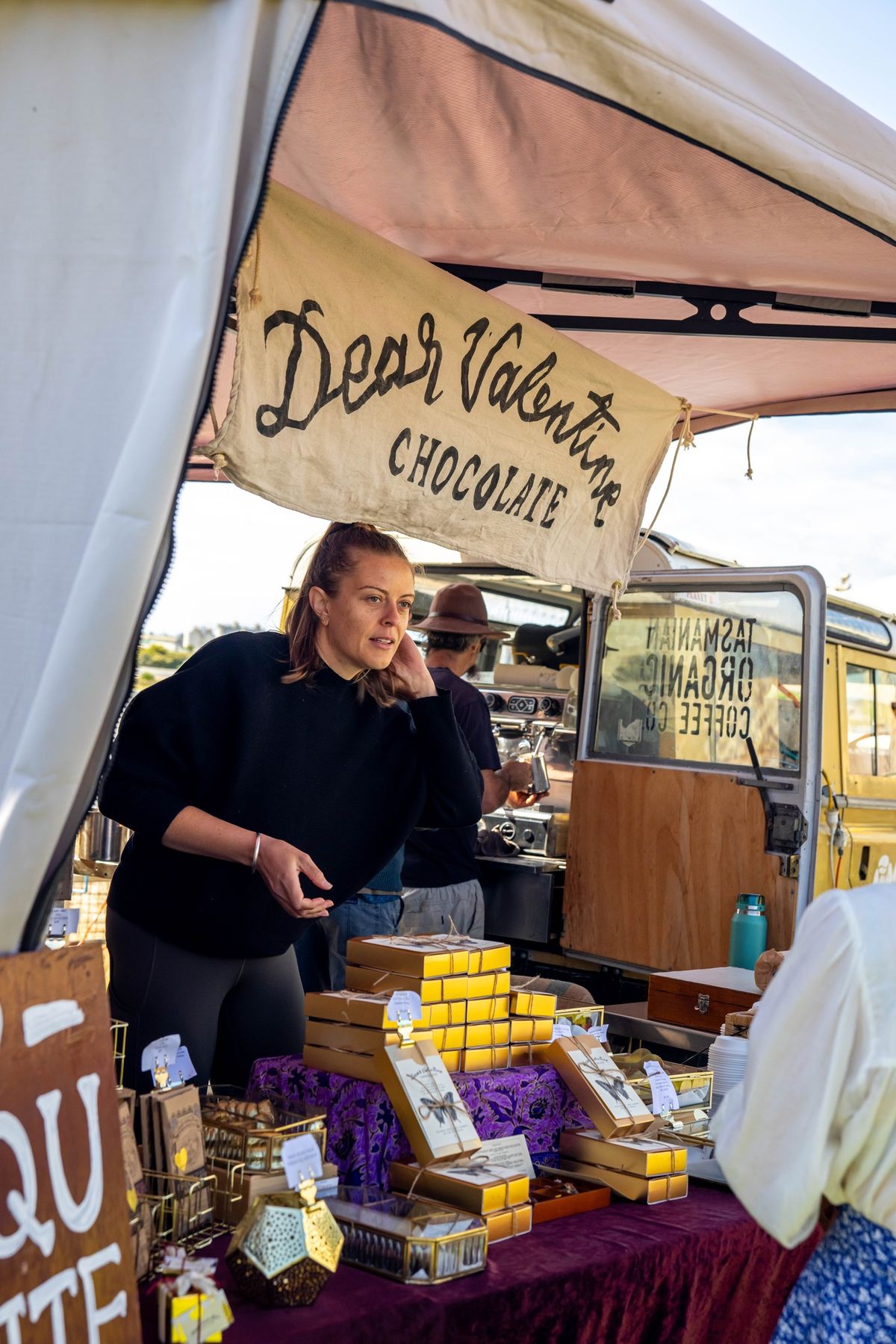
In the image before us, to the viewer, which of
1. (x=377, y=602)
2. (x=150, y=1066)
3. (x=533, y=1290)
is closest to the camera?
(x=533, y=1290)

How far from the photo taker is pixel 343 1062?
2133mm

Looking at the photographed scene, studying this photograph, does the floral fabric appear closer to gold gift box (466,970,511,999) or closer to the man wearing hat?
gold gift box (466,970,511,999)

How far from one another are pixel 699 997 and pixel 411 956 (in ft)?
5.26

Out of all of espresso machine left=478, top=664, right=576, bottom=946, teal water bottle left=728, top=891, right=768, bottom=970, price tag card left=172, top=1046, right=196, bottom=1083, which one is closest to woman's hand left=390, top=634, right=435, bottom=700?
price tag card left=172, top=1046, right=196, bottom=1083

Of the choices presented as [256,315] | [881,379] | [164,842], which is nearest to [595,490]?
[881,379]

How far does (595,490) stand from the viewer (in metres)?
3.07

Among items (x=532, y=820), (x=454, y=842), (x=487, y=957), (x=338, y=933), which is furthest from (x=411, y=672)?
(x=532, y=820)

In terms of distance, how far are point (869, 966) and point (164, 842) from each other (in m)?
1.46

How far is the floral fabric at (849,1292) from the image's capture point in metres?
1.56

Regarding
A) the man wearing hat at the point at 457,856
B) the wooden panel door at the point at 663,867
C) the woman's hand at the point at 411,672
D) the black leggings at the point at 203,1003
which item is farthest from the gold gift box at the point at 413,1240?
the wooden panel door at the point at 663,867

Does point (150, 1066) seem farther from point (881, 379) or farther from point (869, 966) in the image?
point (881, 379)

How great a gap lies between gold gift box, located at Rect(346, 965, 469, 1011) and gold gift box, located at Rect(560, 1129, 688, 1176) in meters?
0.36

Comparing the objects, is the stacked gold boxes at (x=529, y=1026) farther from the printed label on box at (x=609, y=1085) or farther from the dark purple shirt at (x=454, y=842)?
the dark purple shirt at (x=454, y=842)

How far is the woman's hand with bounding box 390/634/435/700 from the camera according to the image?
9.14 feet
